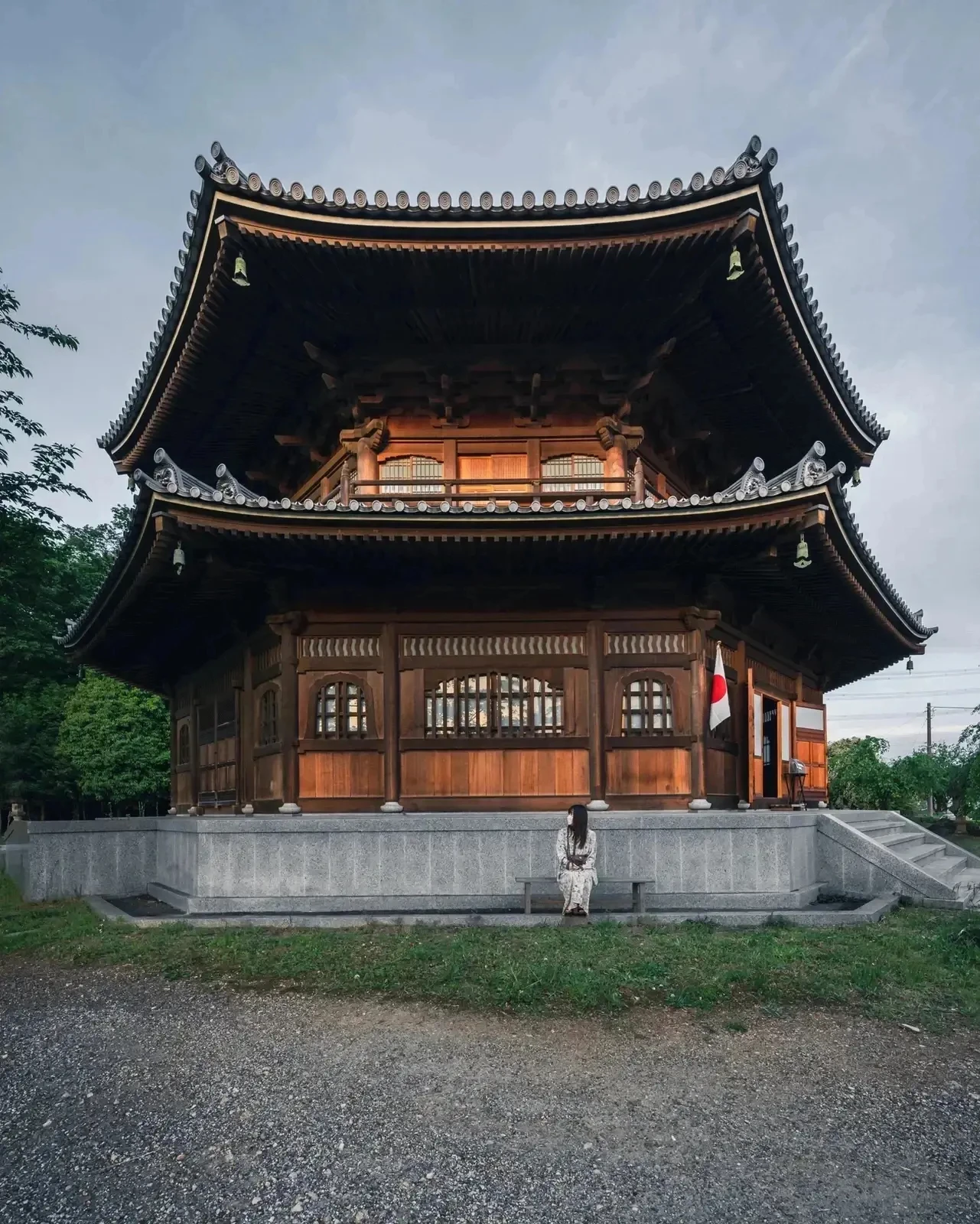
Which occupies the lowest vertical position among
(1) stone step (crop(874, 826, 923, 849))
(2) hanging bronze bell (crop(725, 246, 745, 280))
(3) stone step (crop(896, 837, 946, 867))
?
(3) stone step (crop(896, 837, 946, 867))

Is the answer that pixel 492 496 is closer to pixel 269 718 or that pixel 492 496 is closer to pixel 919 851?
pixel 269 718

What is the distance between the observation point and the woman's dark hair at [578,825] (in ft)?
36.1

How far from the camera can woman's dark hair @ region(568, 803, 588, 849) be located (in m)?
11.0

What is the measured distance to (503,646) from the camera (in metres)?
13.0

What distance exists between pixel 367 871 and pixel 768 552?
283 inches

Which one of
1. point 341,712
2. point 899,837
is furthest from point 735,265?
point 899,837

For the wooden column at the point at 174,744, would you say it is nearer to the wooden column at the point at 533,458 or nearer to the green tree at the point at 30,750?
the wooden column at the point at 533,458

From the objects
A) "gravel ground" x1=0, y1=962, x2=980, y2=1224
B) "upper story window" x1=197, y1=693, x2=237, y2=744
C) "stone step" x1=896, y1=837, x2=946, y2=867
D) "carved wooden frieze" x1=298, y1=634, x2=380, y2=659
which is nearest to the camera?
"gravel ground" x1=0, y1=962, x2=980, y2=1224

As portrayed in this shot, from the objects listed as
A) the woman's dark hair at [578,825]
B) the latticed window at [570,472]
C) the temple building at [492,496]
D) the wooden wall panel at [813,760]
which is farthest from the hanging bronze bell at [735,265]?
the wooden wall panel at [813,760]

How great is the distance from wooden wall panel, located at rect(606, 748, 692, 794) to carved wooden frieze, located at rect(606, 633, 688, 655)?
4.79 ft

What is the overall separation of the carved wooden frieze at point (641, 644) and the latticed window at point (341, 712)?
3858 millimetres

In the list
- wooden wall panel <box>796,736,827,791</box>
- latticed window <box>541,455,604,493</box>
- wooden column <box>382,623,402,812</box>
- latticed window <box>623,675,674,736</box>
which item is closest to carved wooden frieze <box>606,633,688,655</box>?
latticed window <box>623,675,674,736</box>

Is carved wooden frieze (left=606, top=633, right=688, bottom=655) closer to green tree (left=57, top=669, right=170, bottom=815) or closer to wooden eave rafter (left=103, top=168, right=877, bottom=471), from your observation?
wooden eave rafter (left=103, top=168, right=877, bottom=471)

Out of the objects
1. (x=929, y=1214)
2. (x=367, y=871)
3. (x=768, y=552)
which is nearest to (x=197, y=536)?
(x=367, y=871)
